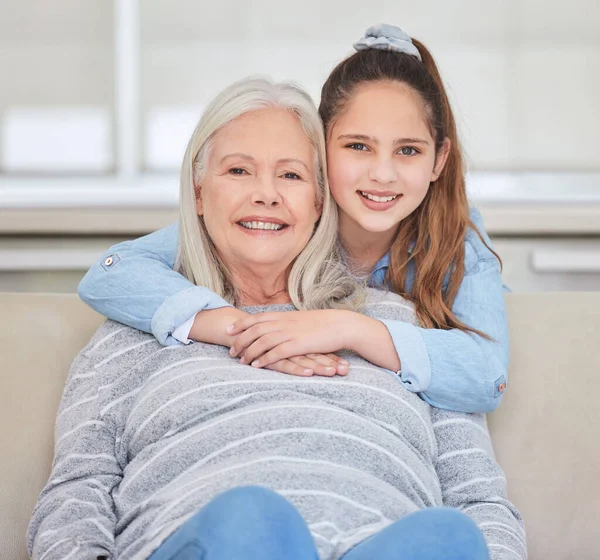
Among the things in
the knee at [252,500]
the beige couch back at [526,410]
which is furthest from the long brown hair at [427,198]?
the knee at [252,500]

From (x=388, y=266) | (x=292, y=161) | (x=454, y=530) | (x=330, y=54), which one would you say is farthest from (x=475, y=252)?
(x=330, y=54)

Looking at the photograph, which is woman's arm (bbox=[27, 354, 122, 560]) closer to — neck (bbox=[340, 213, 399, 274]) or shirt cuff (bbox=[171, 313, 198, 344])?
shirt cuff (bbox=[171, 313, 198, 344])

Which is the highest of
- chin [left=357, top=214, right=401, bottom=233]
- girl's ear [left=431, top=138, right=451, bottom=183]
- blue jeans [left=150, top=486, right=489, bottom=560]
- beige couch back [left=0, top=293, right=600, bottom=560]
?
girl's ear [left=431, top=138, right=451, bottom=183]

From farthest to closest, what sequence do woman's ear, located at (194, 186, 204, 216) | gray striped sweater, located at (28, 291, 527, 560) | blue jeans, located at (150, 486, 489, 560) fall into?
woman's ear, located at (194, 186, 204, 216), gray striped sweater, located at (28, 291, 527, 560), blue jeans, located at (150, 486, 489, 560)

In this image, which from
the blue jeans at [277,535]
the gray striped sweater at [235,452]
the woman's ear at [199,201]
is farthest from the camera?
the woman's ear at [199,201]

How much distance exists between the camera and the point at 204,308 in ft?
4.99

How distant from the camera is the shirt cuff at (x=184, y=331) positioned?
1.50m

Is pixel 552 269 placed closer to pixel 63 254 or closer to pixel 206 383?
pixel 63 254

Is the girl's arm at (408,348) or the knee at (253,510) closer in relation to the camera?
the knee at (253,510)

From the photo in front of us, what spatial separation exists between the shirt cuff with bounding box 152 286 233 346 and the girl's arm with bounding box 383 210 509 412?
29cm

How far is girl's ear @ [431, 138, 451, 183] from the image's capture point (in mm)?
1814

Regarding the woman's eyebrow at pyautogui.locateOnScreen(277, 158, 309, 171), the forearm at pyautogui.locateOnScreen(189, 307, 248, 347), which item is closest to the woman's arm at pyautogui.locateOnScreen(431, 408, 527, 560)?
the forearm at pyautogui.locateOnScreen(189, 307, 248, 347)

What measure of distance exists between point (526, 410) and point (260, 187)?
639 mm

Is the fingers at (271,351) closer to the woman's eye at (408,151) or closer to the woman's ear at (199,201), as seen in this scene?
the woman's ear at (199,201)
